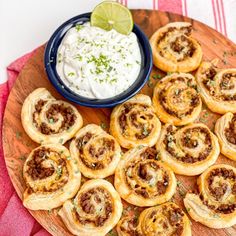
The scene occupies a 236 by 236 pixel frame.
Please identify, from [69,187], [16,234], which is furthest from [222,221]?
[16,234]

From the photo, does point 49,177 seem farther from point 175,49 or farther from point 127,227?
point 175,49

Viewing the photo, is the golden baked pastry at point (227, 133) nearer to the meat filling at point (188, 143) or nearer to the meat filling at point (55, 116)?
the meat filling at point (188, 143)

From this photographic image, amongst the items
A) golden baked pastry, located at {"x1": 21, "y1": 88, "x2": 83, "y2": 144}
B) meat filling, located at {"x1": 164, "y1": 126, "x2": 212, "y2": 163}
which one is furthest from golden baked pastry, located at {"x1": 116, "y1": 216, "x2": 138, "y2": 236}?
golden baked pastry, located at {"x1": 21, "y1": 88, "x2": 83, "y2": 144}

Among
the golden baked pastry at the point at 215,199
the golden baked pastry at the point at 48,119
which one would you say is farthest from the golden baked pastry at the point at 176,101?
the golden baked pastry at the point at 48,119

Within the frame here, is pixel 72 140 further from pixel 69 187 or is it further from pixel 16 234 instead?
pixel 16 234

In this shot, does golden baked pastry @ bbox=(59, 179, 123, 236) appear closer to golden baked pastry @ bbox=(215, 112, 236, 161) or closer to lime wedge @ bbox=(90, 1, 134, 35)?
golden baked pastry @ bbox=(215, 112, 236, 161)

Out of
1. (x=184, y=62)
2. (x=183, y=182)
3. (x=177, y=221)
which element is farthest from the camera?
(x=184, y=62)
